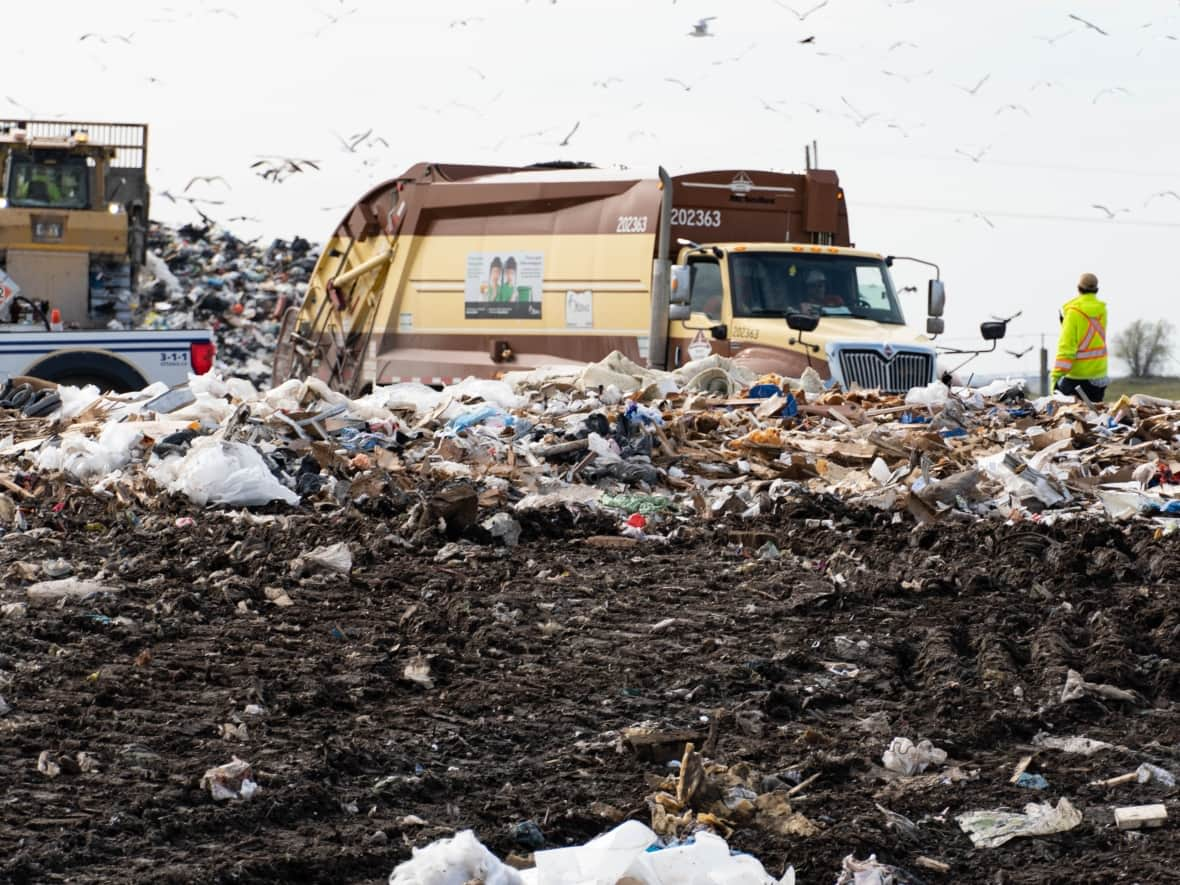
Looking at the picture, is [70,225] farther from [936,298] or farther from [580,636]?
[580,636]

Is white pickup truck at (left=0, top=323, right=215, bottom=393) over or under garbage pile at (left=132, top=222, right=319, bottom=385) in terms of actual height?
under

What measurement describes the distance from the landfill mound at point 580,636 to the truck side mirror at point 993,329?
61.4 inches

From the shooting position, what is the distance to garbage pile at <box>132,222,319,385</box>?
23.6 metres

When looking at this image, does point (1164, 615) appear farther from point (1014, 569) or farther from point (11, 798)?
point (11, 798)

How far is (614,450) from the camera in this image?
33.9 ft

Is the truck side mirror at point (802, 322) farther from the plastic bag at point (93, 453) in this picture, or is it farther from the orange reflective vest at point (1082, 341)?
the plastic bag at point (93, 453)

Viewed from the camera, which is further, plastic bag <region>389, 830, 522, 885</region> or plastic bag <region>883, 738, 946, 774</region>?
plastic bag <region>883, 738, 946, 774</region>

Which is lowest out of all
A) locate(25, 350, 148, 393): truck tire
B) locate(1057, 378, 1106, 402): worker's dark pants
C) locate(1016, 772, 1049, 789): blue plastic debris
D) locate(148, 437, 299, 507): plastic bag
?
locate(1016, 772, 1049, 789): blue plastic debris

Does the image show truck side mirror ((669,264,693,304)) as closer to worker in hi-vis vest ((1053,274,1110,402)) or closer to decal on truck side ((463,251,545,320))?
decal on truck side ((463,251,545,320))

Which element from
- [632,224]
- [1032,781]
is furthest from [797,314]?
[1032,781]

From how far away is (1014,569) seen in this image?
292 inches

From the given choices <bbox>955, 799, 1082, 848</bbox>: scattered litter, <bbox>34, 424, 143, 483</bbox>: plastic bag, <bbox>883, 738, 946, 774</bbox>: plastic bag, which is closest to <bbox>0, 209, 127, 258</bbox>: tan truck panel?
<bbox>34, 424, 143, 483</bbox>: plastic bag

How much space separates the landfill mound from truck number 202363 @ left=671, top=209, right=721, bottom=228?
132 inches

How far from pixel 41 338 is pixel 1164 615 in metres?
10.3
